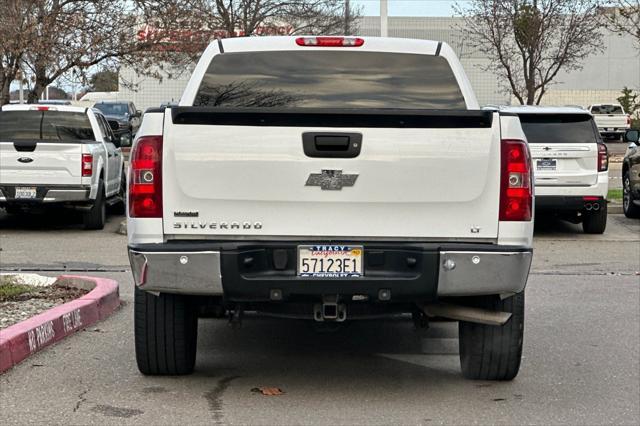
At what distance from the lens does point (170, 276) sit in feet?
19.6

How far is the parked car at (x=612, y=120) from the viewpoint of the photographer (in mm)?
46062

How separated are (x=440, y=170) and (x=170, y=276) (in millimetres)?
1570

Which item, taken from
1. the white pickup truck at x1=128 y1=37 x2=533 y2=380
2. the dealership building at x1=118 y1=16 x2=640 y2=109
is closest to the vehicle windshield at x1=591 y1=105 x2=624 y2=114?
the dealership building at x1=118 y1=16 x2=640 y2=109

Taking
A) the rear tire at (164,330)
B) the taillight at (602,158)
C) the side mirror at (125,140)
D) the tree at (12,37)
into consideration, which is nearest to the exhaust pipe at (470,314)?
the rear tire at (164,330)

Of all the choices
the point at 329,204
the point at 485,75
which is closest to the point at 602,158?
the point at 329,204

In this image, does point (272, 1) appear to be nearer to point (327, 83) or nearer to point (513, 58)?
point (513, 58)

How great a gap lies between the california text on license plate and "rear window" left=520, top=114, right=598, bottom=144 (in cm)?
685

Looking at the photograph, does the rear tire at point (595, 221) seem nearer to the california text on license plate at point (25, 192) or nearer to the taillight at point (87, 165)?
the taillight at point (87, 165)

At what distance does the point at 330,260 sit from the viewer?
599cm

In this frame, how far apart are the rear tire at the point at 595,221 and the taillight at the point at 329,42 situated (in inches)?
381

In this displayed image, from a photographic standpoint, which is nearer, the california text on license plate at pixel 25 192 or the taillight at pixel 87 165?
the california text on license plate at pixel 25 192

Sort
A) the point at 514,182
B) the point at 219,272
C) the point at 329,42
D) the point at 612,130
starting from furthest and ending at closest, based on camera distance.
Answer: the point at 612,130, the point at 329,42, the point at 514,182, the point at 219,272

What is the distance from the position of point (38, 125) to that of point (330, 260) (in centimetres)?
1071

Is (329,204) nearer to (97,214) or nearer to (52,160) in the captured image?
(52,160)
